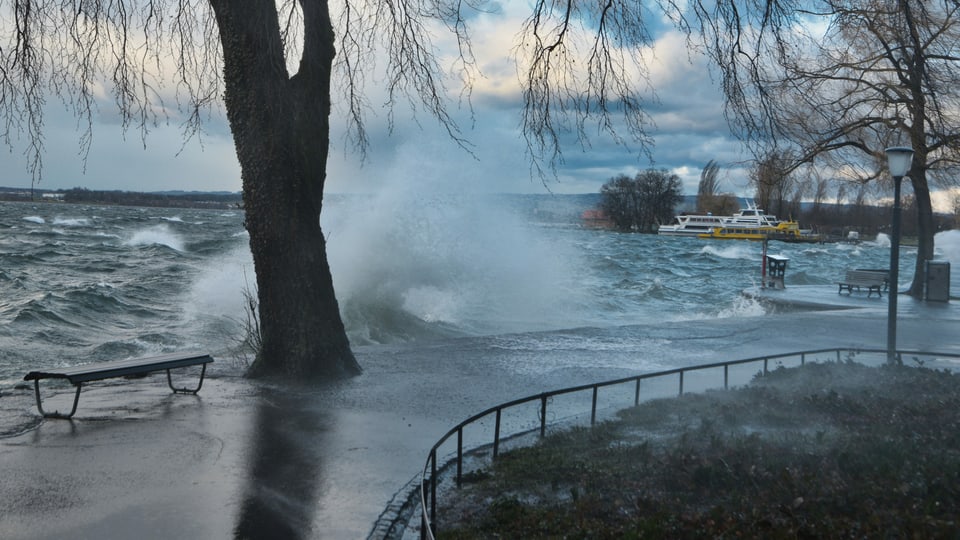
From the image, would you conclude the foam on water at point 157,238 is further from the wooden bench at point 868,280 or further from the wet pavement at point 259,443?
the wet pavement at point 259,443

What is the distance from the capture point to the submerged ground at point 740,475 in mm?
4475

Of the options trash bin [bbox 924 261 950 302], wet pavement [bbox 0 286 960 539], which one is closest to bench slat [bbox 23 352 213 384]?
wet pavement [bbox 0 286 960 539]

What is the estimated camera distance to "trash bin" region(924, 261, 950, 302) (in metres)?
23.2

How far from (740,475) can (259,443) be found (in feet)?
14.4

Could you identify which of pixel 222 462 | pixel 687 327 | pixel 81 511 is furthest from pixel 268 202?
pixel 687 327

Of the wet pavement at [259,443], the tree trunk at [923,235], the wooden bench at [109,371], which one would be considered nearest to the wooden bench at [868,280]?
the tree trunk at [923,235]

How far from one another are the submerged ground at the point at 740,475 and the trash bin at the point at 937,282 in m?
17.1

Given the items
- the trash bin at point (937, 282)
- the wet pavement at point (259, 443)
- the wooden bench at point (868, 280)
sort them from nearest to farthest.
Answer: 1. the wet pavement at point (259, 443)
2. the trash bin at point (937, 282)
3. the wooden bench at point (868, 280)

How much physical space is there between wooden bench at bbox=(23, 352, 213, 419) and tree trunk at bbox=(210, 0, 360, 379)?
1.18 metres

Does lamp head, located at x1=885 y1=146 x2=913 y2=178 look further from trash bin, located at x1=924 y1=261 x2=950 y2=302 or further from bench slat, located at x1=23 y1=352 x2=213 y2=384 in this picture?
trash bin, located at x1=924 y1=261 x2=950 y2=302

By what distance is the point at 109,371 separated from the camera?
820cm

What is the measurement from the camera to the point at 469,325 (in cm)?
2152

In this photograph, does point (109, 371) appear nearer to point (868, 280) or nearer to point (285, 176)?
point (285, 176)

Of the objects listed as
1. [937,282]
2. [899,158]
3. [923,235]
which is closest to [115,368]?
[899,158]
